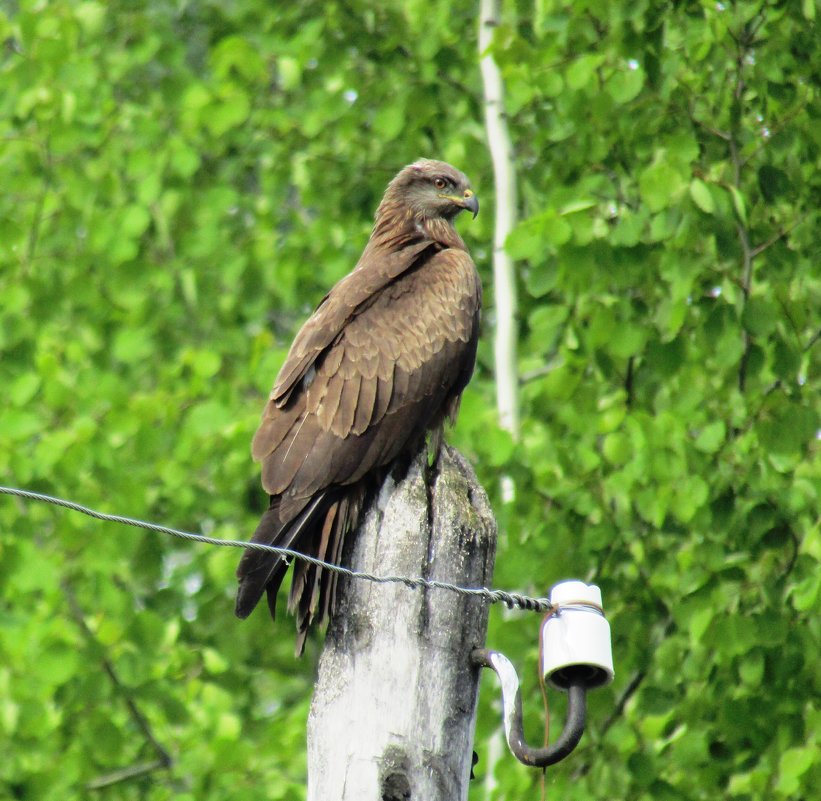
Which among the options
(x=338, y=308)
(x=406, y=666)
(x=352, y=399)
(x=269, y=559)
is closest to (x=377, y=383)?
(x=352, y=399)

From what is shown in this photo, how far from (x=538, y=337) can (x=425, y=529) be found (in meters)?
2.80

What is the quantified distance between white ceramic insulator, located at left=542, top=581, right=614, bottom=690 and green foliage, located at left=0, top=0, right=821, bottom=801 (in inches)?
74.3

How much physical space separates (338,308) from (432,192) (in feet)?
4.32

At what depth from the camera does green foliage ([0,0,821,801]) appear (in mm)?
5691

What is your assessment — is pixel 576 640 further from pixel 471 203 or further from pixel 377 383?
pixel 471 203

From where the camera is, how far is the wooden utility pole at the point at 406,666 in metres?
3.27

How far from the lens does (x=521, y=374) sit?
7.22 metres

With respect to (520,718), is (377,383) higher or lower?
higher

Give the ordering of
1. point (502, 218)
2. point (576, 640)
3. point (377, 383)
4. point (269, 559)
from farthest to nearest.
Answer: point (502, 218) → point (377, 383) → point (269, 559) → point (576, 640)

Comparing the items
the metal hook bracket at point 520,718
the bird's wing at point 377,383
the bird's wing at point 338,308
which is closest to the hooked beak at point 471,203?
the bird's wing at point 338,308

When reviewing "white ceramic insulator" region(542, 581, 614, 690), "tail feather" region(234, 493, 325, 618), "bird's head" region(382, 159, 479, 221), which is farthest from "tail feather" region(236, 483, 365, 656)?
"bird's head" region(382, 159, 479, 221)

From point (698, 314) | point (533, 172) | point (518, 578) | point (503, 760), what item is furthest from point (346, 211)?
point (503, 760)

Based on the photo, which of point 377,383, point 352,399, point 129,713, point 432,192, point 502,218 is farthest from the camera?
point 502,218

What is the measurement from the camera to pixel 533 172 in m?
7.57
